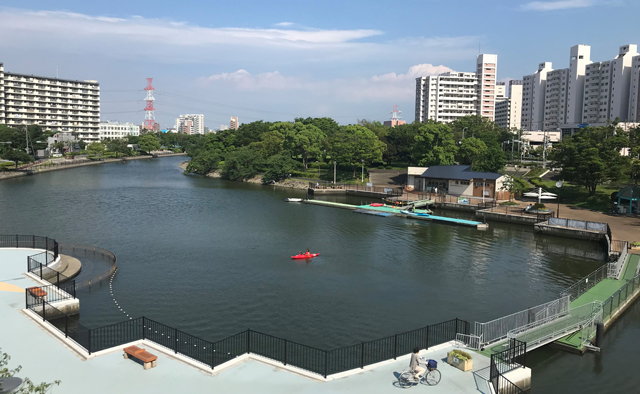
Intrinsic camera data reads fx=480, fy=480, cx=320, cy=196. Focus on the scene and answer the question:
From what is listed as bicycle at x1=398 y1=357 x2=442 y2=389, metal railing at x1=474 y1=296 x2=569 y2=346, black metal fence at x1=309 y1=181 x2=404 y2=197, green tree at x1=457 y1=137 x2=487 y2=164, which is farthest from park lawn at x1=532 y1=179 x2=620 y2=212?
bicycle at x1=398 y1=357 x2=442 y2=389

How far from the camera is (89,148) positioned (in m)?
116

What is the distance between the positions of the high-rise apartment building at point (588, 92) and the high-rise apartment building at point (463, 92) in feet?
38.4

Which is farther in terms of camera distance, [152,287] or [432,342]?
[152,287]

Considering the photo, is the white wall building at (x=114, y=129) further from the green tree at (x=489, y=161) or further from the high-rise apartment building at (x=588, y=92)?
the green tree at (x=489, y=161)

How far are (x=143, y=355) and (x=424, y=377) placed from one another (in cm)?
721

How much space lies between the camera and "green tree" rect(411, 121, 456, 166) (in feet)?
210

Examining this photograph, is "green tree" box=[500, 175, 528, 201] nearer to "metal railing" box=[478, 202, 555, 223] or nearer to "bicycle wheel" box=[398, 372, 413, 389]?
"metal railing" box=[478, 202, 555, 223]

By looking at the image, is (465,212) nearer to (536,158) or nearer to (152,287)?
(152,287)

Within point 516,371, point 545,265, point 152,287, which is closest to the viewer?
point 516,371

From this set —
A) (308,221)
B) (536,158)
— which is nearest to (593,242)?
(308,221)

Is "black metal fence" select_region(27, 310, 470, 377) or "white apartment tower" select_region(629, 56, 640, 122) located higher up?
"white apartment tower" select_region(629, 56, 640, 122)

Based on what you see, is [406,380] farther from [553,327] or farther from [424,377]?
[553,327]

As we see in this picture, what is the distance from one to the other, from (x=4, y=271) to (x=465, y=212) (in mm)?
39610

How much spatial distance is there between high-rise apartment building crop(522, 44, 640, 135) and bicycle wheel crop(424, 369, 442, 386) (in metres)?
96.5
